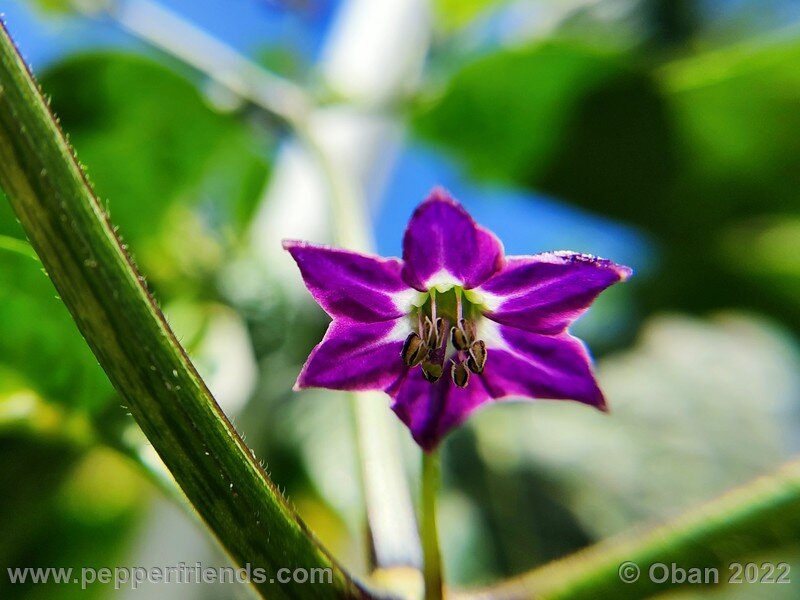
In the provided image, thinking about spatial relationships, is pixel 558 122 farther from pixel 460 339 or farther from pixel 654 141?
pixel 460 339

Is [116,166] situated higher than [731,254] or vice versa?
[116,166]

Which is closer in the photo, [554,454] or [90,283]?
[90,283]

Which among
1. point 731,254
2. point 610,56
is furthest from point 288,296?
point 731,254

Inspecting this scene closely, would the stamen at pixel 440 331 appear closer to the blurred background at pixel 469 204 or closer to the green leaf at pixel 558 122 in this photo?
the blurred background at pixel 469 204

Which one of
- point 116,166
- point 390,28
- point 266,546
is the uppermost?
point 390,28

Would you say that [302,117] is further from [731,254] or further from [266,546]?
[266,546]

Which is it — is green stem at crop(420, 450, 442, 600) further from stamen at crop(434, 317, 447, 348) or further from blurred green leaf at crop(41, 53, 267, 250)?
blurred green leaf at crop(41, 53, 267, 250)
